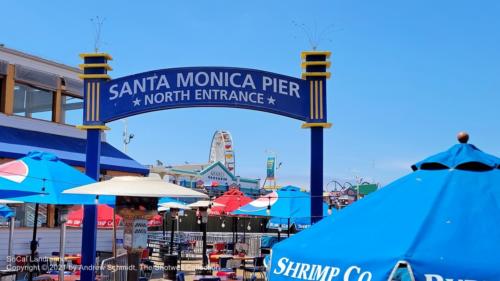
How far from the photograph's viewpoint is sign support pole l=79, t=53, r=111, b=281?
10594 millimetres

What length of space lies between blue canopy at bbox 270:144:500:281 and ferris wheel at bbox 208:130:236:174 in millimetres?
61364

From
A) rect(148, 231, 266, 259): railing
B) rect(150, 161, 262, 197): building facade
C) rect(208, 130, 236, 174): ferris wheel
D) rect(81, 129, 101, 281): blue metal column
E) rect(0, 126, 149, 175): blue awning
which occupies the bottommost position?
rect(148, 231, 266, 259): railing

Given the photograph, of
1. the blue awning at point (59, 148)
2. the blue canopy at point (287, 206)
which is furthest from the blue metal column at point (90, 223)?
the blue awning at point (59, 148)

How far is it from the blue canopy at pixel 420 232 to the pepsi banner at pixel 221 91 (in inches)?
243

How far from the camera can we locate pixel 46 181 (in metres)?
8.47

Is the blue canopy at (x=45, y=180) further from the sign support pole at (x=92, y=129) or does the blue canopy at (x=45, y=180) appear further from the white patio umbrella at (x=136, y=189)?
the sign support pole at (x=92, y=129)

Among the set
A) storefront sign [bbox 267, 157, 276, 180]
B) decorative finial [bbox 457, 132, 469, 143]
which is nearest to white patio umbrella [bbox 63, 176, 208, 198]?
decorative finial [bbox 457, 132, 469, 143]

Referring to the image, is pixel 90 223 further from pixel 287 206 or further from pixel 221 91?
pixel 287 206

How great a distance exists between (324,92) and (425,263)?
7.38 meters

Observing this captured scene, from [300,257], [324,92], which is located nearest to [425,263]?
[300,257]

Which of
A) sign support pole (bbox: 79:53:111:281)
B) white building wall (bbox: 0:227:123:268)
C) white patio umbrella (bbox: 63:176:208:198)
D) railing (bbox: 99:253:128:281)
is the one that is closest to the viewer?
white patio umbrella (bbox: 63:176:208:198)

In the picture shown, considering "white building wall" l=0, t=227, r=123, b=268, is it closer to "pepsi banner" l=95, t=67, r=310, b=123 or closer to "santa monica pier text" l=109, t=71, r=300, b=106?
"pepsi banner" l=95, t=67, r=310, b=123

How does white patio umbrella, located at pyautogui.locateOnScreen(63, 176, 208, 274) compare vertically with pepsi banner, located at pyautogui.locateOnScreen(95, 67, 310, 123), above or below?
below

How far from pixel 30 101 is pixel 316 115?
1246 centimetres
